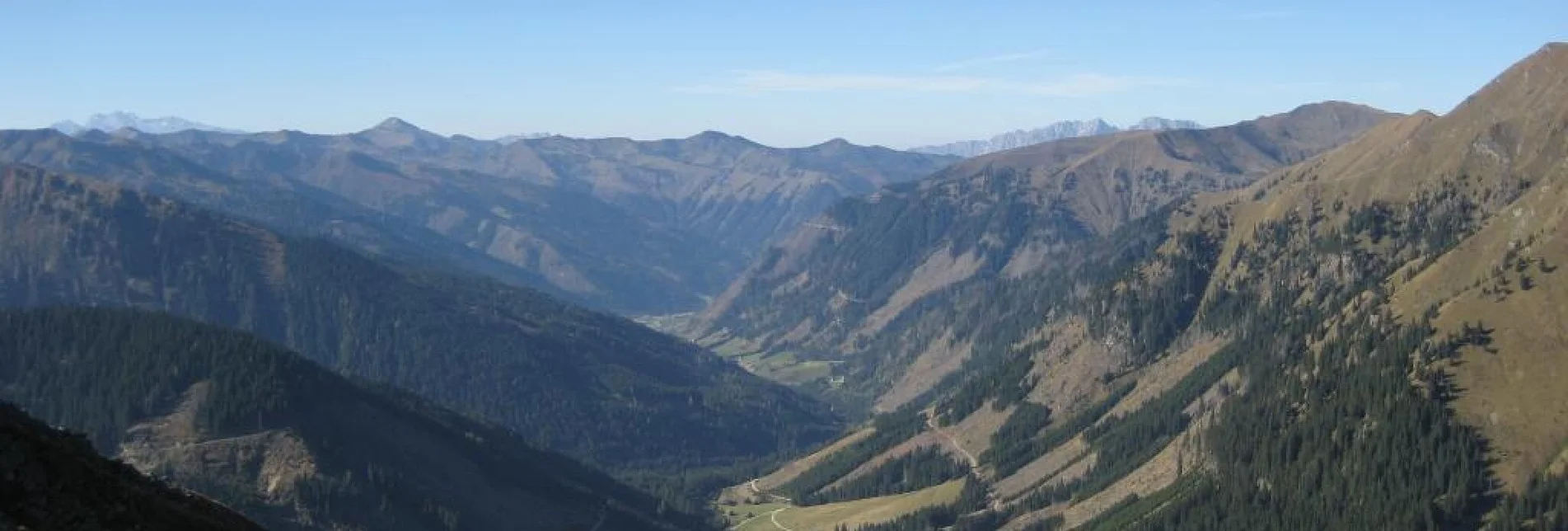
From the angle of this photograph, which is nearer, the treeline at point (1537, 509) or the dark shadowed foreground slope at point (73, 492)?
the dark shadowed foreground slope at point (73, 492)

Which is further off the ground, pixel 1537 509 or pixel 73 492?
pixel 73 492

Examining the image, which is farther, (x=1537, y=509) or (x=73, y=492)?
(x=1537, y=509)

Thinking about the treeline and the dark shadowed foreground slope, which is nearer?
the dark shadowed foreground slope

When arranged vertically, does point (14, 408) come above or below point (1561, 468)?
above

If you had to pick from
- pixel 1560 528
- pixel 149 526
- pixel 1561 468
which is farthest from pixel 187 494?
pixel 1561 468

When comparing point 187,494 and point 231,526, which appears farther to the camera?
point 187,494

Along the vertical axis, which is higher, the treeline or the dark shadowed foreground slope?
the dark shadowed foreground slope

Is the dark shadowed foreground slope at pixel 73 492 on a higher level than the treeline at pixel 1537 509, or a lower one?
higher

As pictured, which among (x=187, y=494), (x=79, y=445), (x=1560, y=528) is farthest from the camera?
(x=1560, y=528)

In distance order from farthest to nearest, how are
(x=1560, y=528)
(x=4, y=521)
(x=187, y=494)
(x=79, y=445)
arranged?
(x=1560, y=528)
(x=187, y=494)
(x=79, y=445)
(x=4, y=521)

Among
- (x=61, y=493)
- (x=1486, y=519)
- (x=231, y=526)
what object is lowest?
(x=1486, y=519)

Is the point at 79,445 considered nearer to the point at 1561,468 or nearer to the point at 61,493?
the point at 61,493
